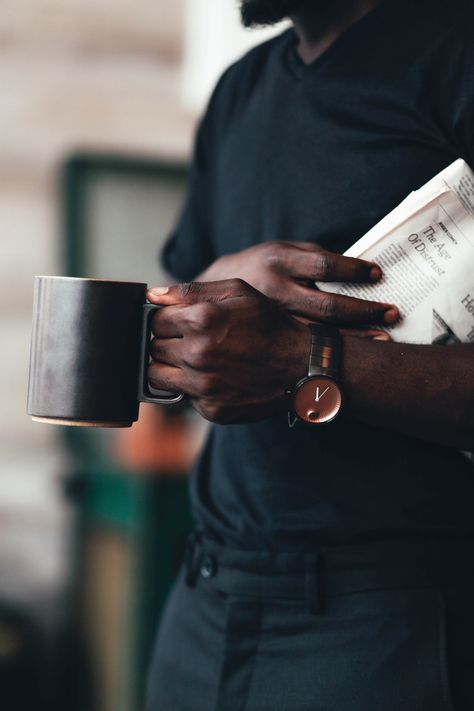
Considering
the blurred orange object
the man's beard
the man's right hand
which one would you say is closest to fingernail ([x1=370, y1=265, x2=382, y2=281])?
the man's right hand

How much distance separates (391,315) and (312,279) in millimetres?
84

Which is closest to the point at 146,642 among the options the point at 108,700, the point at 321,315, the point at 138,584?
the point at 138,584

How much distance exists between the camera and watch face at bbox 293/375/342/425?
88cm

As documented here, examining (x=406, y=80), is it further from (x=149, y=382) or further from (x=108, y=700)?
(x=108, y=700)

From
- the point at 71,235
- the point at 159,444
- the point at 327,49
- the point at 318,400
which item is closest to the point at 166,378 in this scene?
the point at 318,400

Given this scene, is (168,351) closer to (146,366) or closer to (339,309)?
(146,366)

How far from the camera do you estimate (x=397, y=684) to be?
3.12 ft

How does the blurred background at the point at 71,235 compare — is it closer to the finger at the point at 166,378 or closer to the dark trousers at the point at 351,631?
the dark trousers at the point at 351,631

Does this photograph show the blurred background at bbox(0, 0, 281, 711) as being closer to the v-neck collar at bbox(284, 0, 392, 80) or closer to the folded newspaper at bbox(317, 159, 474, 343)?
the v-neck collar at bbox(284, 0, 392, 80)

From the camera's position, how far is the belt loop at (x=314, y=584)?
978 millimetres

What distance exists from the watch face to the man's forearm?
2 cm

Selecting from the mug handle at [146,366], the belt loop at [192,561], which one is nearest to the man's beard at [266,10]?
the mug handle at [146,366]

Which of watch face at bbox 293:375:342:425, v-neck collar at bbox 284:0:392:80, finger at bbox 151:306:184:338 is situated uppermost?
v-neck collar at bbox 284:0:392:80

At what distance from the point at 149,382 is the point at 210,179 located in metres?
0.47
